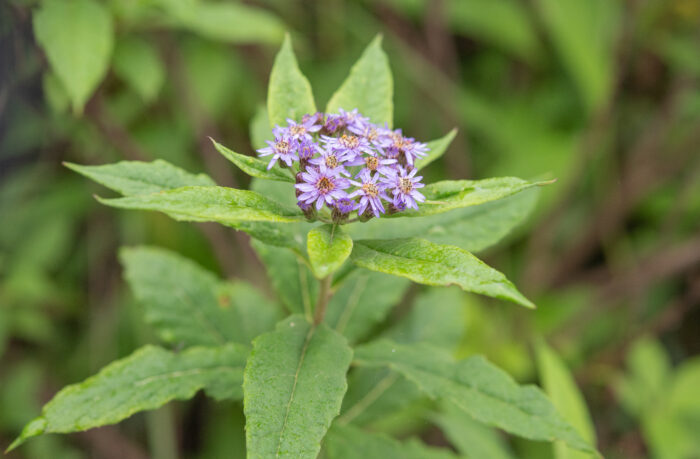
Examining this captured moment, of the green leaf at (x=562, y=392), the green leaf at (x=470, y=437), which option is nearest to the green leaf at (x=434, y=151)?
the green leaf at (x=562, y=392)

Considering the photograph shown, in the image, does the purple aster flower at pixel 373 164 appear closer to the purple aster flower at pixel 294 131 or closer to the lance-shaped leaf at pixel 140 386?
the purple aster flower at pixel 294 131

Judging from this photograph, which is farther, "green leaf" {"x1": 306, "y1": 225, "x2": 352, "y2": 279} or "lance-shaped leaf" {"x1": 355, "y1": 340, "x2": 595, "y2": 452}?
"lance-shaped leaf" {"x1": 355, "y1": 340, "x2": 595, "y2": 452}

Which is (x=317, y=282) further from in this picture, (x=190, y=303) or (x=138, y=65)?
(x=138, y=65)

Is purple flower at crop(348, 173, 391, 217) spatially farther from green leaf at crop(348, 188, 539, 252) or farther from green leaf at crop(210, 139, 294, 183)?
green leaf at crop(348, 188, 539, 252)

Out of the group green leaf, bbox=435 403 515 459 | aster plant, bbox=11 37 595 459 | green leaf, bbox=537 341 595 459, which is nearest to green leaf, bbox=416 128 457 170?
aster plant, bbox=11 37 595 459

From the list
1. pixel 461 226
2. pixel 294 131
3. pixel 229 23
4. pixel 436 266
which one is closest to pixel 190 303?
pixel 294 131

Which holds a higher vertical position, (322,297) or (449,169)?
(322,297)

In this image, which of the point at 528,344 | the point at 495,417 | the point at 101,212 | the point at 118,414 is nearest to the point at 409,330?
the point at 495,417
